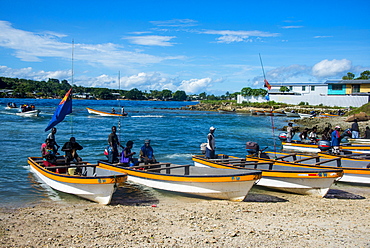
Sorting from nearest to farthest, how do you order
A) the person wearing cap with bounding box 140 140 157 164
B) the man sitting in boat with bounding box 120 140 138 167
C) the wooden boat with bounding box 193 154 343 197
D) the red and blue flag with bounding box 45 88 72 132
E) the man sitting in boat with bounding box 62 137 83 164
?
the wooden boat with bounding box 193 154 343 197 < the man sitting in boat with bounding box 62 137 83 164 < the red and blue flag with bounding box 45 88 72 132 < the man sitting in boat with bounding box 120 140 138 167 < the person wearing cap with bounding box 140 140 157 164

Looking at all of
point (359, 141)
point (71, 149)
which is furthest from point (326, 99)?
point (71, 149)

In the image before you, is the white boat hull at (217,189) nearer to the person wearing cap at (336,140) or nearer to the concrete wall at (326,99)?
the person wearing cap at (336,140)

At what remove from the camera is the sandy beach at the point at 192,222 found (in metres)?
8.43

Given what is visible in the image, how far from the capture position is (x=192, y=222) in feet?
32.7

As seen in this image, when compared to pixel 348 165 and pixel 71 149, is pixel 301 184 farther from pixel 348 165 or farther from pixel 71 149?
pixel 71 149

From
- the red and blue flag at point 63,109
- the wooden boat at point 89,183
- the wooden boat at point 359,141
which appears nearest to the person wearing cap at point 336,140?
the wooden boat at point 359,141

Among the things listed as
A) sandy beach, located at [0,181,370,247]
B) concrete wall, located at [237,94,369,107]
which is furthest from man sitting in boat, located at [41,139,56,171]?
concrete wall, located at [237,94,369,107]

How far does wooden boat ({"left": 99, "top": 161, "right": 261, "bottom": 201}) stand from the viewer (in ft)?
38.9

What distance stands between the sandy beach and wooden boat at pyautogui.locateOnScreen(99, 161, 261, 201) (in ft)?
1.10

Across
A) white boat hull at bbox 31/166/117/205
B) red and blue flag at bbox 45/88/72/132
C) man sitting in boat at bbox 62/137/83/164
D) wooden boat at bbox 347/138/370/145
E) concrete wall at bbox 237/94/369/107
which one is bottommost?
white boat hull at bbox 31/166/117/205

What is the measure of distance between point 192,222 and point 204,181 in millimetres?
2313

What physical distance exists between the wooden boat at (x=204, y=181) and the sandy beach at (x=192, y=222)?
0.33 metres

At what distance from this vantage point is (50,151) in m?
14.4

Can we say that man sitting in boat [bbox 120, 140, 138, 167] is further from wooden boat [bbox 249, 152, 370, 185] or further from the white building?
the white building
